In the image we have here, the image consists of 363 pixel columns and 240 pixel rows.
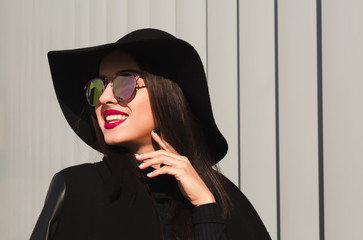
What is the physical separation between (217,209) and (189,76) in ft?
1.72

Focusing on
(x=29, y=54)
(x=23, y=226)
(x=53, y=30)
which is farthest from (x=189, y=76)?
(x=23, y=226)

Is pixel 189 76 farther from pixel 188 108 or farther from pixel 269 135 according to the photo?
pixel 269 135

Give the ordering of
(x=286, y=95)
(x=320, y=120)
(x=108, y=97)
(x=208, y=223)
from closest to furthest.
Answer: (x=208, y=223) < (x=108, y=97) < (x=320, y=120) < (x=286, y=95)

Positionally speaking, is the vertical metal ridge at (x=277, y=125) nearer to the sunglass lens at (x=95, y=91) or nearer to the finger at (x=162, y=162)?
the finger at (x=162, y=162)

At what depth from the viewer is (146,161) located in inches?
62.4

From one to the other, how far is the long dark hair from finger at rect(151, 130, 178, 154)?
15mm

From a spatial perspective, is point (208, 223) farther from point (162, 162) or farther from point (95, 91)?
point (95, 91)

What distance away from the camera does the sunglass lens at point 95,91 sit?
1691 millimetres

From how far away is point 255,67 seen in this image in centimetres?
228

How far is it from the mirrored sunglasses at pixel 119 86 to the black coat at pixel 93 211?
0.93 feet

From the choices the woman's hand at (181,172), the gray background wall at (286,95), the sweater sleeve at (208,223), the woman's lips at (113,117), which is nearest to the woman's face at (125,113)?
the woman's lips at (113,117)

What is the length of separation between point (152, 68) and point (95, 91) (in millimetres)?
231

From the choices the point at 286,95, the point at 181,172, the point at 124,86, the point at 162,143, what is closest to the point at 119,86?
the point at 124,86

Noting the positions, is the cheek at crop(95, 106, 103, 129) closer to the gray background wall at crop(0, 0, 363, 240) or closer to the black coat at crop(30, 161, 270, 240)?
the black coat at crop(30, 161, 270, 240)
